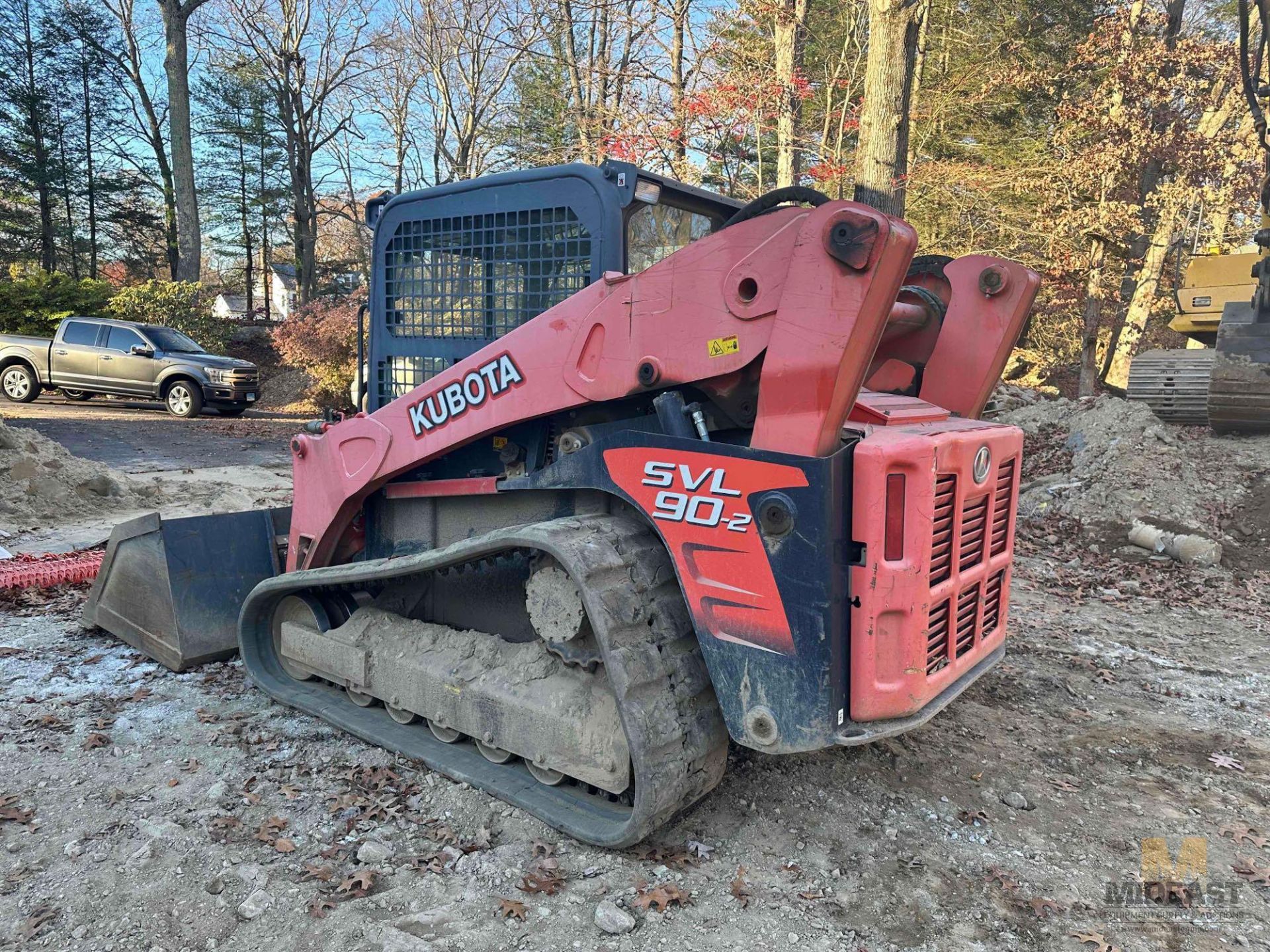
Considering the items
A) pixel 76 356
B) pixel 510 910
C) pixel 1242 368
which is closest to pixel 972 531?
pixel 510 910

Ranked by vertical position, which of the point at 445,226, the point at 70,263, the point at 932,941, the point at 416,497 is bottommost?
the point at 932,941

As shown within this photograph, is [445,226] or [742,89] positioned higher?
[742,89]

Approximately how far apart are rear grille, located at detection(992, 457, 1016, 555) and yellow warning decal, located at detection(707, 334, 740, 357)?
126cm

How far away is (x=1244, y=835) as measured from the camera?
3182 millimetres

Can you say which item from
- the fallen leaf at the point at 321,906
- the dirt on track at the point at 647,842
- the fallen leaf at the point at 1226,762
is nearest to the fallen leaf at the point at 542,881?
the dirt on track at the point at 647,842

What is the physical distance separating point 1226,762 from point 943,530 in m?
2.10

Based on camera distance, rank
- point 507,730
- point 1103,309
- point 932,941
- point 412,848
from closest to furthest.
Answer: point 932,941 < point 412,848 < point 507,730 < point 1103,309

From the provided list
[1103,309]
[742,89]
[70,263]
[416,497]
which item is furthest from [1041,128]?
[70,263]

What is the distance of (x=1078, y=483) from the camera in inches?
356

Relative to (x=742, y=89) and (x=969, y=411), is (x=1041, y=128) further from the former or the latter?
(x=969, y=411)

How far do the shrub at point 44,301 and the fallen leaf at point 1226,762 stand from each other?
22962 millimetres

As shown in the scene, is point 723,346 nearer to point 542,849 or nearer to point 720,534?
point 720,534

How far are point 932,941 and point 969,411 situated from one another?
6.75 feet

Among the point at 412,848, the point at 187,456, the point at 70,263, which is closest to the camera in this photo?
the point at 412,848
